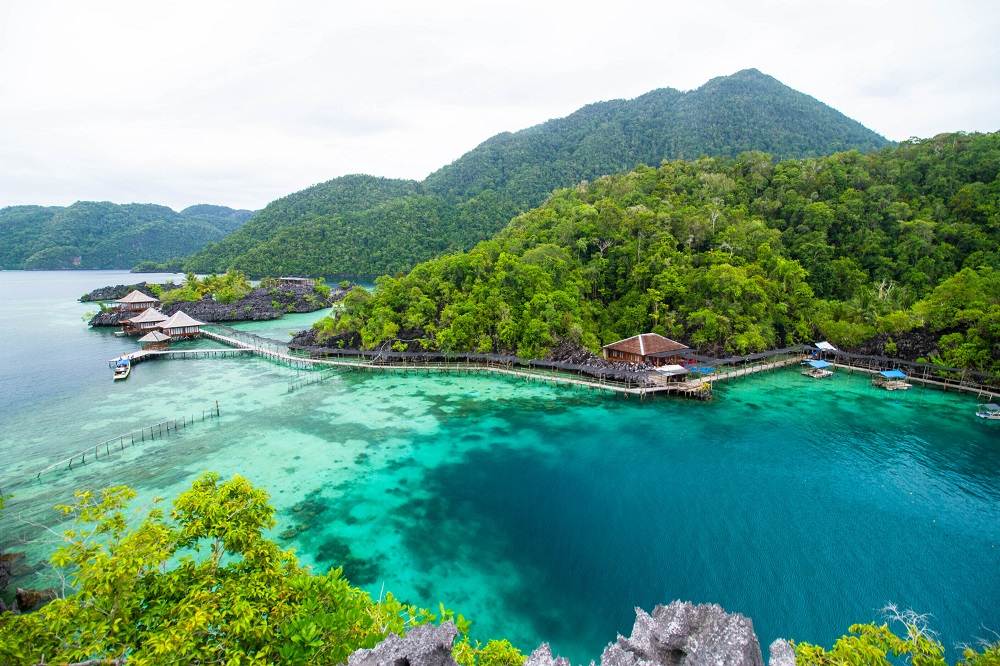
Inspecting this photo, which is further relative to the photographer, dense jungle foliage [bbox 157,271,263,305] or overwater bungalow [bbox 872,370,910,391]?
dense jungle foliage [bbox 157,271,263,305]

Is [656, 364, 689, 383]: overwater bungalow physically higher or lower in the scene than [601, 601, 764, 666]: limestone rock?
lower

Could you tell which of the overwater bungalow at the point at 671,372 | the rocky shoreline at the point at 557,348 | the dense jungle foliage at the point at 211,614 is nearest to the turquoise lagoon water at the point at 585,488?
the overwater bungalow at the point at 671,372

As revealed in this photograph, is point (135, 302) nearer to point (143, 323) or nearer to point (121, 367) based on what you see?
point (143, 323)

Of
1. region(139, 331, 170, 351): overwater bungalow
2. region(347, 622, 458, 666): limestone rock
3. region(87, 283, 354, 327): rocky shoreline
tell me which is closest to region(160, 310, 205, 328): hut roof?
region(139, 331, 170, 351): overwater bungalow

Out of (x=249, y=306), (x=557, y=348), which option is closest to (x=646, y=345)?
(x=557, y=348)

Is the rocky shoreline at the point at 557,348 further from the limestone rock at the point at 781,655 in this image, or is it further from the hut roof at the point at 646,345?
the limestone rock at the point at 781,655

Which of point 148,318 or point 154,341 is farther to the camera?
point 148,318

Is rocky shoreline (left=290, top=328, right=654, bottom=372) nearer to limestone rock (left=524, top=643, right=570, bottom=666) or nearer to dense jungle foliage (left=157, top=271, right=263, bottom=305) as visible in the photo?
limestone rock (left=524, top=643, right=570, bottom=666)
